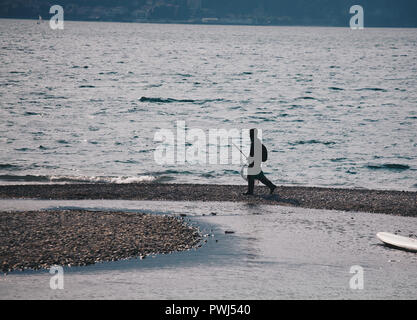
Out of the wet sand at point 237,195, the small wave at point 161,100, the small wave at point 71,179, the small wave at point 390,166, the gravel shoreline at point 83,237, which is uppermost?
the small wave at point 161,100

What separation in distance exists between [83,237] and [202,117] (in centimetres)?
4523

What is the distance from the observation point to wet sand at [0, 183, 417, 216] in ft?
82.4

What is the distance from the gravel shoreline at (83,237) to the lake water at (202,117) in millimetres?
10899

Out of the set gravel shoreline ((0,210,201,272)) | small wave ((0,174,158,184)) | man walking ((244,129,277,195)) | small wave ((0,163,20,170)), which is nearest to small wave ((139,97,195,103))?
small wave ((0,163,20,170))

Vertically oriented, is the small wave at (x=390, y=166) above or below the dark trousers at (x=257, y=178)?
below

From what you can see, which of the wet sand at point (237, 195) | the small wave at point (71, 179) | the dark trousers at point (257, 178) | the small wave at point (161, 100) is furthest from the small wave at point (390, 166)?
the small wave at point (161, 100)

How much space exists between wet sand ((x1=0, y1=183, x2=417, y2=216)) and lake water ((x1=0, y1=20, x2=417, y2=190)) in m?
3.22

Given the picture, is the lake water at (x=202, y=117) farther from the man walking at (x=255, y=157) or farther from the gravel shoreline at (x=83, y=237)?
the gravel shoreline at (x=83, y=237)

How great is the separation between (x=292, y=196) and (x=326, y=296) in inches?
473

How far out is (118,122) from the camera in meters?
57.3

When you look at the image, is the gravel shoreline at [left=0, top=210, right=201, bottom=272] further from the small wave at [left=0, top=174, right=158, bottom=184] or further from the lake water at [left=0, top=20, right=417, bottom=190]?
the lake water at [left=0, top=20, right=417, bottom=190]

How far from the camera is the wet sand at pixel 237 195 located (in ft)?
82.4

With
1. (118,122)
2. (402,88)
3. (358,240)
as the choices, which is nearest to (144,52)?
(402,88)

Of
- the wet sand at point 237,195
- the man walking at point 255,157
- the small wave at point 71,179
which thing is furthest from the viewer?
the small wave at point 71,179
